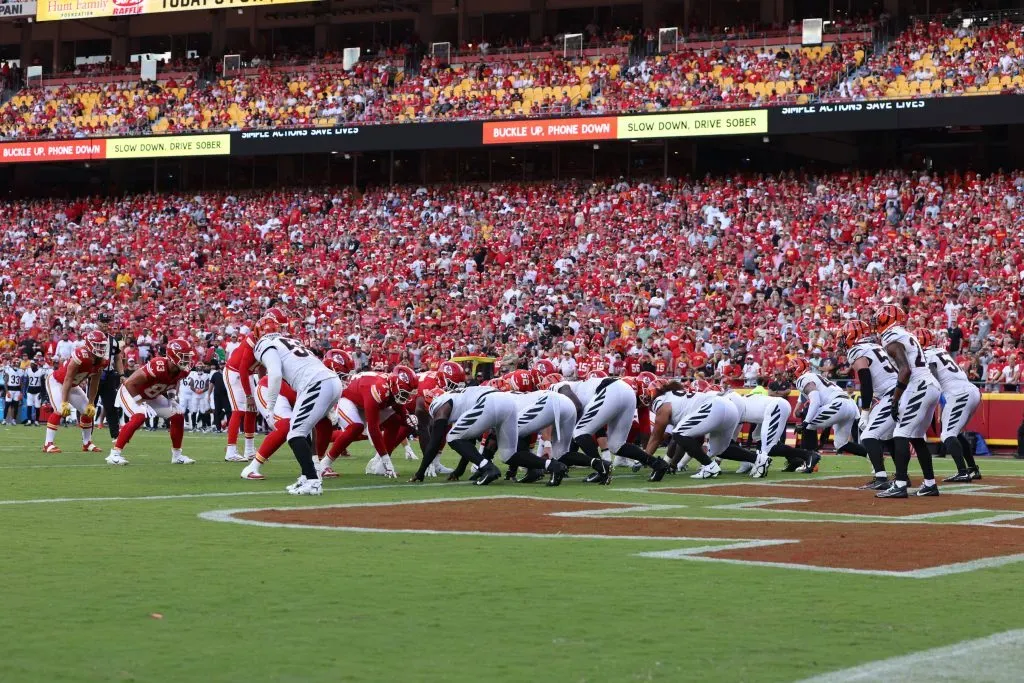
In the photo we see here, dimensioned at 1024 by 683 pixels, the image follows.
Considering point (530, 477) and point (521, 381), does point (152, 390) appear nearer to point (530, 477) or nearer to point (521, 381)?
point (521, 381)

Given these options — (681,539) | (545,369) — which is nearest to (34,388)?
(545,369)

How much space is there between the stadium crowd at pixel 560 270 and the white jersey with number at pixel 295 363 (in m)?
11.3

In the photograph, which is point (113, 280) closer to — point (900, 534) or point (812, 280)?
point (812, 280)

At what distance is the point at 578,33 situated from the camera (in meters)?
43.1

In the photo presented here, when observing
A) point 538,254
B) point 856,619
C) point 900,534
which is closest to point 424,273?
point 538,254

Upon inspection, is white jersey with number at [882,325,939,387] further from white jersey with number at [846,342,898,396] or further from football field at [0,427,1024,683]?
football field at [0,427,1024,683]

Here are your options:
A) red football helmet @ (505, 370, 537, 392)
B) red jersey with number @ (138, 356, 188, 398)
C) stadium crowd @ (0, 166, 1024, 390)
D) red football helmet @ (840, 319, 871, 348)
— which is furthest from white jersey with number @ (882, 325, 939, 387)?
stadium crowd @ (0, 166, 1024, 390)

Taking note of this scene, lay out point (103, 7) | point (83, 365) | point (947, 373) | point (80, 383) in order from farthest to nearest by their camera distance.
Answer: point (103, 7) → point (80, 383) → point (83, 365) → point (947, 373)

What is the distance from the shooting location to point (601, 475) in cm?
1563

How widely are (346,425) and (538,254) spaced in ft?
63.9

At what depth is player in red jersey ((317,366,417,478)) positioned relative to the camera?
16.2m

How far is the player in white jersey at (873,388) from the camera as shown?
46.2 feet

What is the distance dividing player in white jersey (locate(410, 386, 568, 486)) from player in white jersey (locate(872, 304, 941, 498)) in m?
3.45

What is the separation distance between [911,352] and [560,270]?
21.4 m
